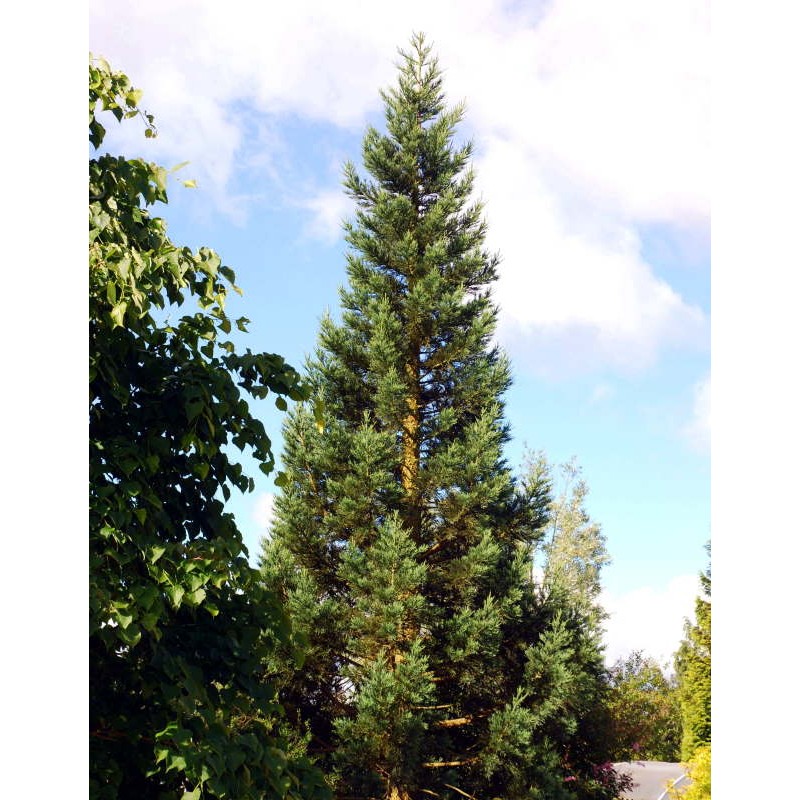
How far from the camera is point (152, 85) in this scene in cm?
344

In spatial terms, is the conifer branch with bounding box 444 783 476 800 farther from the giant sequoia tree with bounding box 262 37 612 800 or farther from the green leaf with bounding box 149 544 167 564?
the green leaf with bounding box 149 544 167 564


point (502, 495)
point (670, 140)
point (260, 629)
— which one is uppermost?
point (670, 140)

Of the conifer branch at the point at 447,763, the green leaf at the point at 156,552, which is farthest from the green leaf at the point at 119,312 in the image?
the conifer branch at the point at 447,763

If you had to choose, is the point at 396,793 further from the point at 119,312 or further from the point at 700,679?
the point at 119,312

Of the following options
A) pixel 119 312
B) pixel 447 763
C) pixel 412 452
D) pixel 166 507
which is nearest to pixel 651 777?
pixel 447 763

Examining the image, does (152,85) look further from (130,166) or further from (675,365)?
(675,365)

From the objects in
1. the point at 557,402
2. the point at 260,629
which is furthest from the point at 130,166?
the point at 557,402

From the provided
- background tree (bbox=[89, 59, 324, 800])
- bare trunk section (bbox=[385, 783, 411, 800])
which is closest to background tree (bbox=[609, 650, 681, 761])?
bare trunk section (bbox=[385, 783, 411, 800])

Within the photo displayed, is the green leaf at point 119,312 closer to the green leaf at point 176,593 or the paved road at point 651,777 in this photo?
the green leaf at point 176,593

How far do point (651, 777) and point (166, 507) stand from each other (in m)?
13.3

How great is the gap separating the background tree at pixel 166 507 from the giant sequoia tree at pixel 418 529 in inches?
Result: 146

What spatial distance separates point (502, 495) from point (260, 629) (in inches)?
180

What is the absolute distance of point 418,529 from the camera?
7020 millimetres
